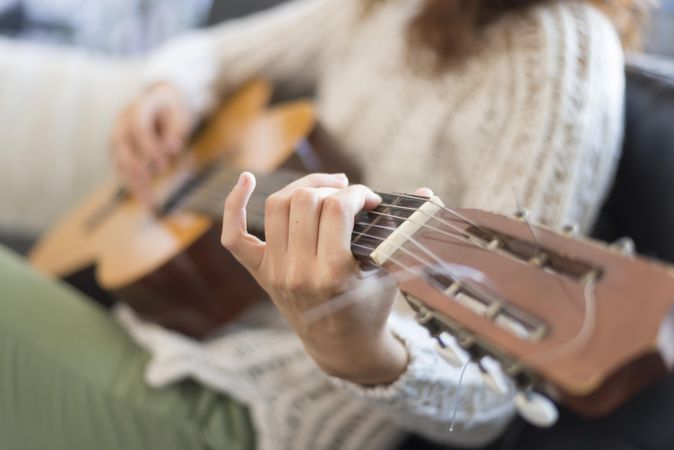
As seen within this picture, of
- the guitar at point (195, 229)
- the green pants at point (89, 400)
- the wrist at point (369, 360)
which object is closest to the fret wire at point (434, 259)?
the wrist at point (369, 360)

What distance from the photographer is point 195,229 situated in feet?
2.53

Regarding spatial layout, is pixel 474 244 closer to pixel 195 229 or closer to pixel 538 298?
pixel 538 298

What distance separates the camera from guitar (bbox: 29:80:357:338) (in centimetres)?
76

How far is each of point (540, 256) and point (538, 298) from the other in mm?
29

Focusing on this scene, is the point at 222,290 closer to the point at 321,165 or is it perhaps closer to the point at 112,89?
the point at 321,165

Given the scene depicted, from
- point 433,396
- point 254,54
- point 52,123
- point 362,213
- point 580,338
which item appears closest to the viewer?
point 580,338

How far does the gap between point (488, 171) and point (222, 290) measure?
0.32 metres

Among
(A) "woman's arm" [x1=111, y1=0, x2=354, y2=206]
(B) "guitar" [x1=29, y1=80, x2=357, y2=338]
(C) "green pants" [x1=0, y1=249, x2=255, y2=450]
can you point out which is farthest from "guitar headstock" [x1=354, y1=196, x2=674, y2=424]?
(A) "woman's arm" [x1=111, y1=0, x2=354, y2=206]

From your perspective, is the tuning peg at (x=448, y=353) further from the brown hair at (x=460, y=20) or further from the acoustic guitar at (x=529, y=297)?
the brown hair at (x=460, y=20)

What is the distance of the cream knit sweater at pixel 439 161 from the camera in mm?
575

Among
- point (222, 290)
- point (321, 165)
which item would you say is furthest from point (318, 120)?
point (222, 290)

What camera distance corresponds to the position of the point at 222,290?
76 cm

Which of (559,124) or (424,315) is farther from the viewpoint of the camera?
(559,124)

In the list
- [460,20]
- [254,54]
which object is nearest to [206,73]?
[254,54]
